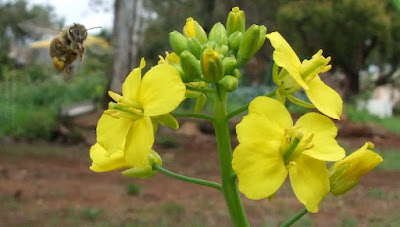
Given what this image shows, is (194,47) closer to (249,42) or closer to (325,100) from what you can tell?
(249,42)

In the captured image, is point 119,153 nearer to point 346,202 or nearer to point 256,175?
point 256,175

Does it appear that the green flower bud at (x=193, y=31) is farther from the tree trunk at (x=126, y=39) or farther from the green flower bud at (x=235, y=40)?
the tree trunk at (x=126, y=39)

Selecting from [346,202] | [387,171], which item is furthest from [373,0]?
[346,202]

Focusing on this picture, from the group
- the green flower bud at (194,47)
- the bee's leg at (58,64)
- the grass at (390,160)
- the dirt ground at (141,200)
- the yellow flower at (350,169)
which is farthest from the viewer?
the grass at (390,160)

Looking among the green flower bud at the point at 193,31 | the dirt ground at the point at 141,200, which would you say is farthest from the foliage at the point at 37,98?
the green flower bud at the point at 193,31

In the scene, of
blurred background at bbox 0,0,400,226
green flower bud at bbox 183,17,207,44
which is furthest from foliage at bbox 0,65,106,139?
green flower bud at bbox 183,17,207,44

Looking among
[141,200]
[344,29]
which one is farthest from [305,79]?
[344,29]
